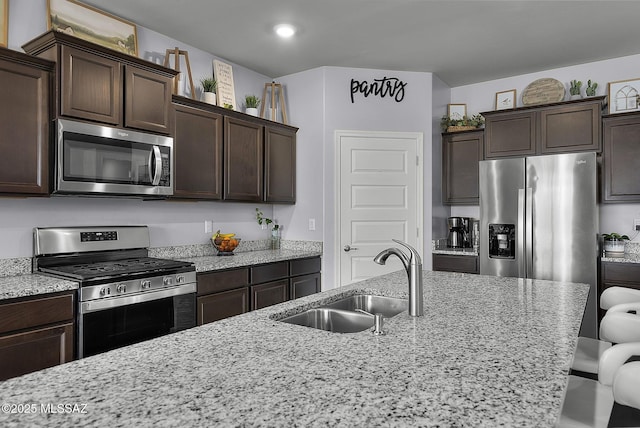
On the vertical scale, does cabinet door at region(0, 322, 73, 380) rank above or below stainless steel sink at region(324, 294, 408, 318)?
below

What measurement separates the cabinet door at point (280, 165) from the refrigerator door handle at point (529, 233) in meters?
2.24

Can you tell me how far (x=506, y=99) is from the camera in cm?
454

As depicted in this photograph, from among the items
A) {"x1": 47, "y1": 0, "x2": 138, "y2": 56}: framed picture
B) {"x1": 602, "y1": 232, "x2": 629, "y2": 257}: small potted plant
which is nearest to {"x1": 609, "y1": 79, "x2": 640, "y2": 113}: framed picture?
{"x1": 602, "y1": 232, "x2": 629, "y2": 257}: small potted plant

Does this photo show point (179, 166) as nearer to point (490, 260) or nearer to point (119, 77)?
point (119, 77)

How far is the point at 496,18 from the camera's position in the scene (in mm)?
3197

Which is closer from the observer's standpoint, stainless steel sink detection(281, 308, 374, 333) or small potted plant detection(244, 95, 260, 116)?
stainless steel sink detection(281, 308, 374, 333)

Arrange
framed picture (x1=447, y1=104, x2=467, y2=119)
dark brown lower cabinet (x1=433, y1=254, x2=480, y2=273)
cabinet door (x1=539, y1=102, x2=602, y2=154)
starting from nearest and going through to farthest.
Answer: cabinet door (x1=539, y1=102, x2=602, y2=154) < dark brown lower cabinet (x1=433, y1=254, x2=480, y2=273) < framed picture (x1=447, y1=104, x2=467, y2=119)

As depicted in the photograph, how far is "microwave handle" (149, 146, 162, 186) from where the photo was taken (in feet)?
9.49

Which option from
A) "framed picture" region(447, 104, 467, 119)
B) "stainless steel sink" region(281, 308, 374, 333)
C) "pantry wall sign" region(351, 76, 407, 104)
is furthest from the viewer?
"framed picture" region(447, 104, 467, 119)

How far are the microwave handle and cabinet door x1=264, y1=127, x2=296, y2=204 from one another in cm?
123

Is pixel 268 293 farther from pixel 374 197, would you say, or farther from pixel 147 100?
pixel 147 100

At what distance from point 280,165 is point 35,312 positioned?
2546mm

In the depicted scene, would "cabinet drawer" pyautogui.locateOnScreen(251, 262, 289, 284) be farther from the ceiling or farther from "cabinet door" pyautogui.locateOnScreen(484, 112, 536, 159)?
"cabinet door" pyautogui.locateOnScreen(484, 112, 536, 159)

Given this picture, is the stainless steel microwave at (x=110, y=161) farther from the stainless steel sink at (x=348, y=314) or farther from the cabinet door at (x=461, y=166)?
the cabinet door at (x=461, y=166)
